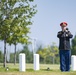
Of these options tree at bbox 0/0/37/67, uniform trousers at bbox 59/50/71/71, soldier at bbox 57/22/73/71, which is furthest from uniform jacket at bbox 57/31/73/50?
tree at bbox 0/0/37/67

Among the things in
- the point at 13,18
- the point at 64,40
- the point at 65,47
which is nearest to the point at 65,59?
the point at 65,47

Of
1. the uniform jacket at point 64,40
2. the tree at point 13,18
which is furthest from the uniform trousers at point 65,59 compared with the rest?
the tree at point 13,18

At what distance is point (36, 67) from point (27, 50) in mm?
68136

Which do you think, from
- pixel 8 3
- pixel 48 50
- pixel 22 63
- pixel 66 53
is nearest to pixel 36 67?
pixel 22 63

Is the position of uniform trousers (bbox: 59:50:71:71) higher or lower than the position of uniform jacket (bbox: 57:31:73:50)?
lower

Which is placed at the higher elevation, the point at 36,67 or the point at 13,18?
the point at 13,18

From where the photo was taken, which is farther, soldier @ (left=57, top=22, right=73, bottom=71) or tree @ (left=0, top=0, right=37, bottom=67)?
tree @ (left=0, top=0, right=37, bottom=67)

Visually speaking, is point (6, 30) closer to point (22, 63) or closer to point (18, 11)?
point (18, 11)

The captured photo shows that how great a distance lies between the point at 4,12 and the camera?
28875mm

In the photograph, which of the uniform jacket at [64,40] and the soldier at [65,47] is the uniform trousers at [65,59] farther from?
the uniform jacket at [64,40]

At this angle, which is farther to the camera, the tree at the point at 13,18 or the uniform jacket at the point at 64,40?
the tree at the point at 13,18

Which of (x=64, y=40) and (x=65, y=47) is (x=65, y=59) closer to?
(x=65, y=47)

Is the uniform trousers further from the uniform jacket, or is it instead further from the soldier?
the uniform jacket

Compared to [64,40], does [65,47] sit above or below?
below
